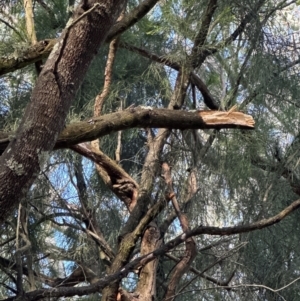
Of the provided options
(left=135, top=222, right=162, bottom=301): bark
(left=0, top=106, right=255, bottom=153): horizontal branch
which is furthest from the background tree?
(left=0, top=106, right=255, bottom=153): horizontal branch

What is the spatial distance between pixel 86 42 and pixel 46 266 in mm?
1521

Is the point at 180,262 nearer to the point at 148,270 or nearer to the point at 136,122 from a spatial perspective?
the point at 148,270

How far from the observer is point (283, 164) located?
2.06m

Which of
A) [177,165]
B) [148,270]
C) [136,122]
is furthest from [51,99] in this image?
[177,165]

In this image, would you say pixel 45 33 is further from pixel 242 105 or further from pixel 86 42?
pixel 86 42

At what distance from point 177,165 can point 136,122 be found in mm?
894

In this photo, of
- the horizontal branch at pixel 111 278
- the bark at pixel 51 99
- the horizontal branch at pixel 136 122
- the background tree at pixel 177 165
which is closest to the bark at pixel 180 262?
the background tree at pixel 177 165

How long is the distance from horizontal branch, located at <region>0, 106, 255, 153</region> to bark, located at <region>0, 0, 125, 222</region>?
0.36 ft

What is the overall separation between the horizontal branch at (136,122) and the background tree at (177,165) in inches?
13.6

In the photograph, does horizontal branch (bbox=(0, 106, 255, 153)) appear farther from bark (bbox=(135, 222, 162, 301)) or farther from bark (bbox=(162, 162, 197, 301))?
bark (bbox=(135, 222, 162, 301))

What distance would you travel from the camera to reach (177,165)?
201cm

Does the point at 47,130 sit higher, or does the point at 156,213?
the point at 156,213

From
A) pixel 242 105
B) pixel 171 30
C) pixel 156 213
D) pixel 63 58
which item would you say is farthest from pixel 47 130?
pixel 171 30

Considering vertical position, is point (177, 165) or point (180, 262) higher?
point (177, 165)
